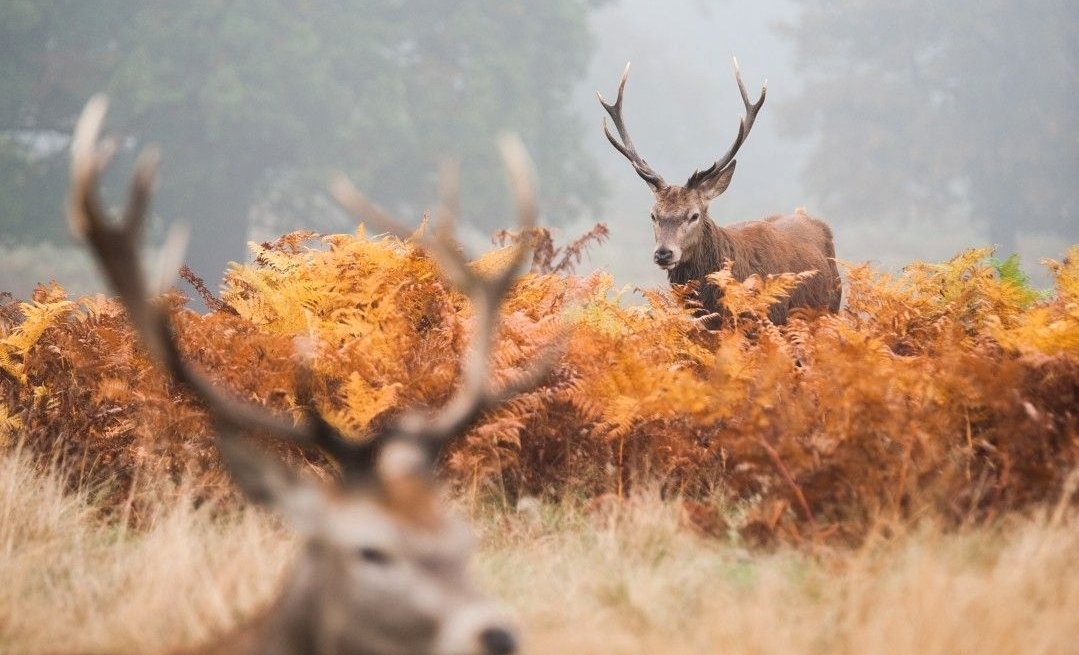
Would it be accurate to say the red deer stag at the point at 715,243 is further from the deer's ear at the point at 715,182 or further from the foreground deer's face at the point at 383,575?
A: the foreground deer's face at the point at 383,575

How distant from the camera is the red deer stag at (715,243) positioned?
711 cm

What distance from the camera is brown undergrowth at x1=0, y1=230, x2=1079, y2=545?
3.82 meters

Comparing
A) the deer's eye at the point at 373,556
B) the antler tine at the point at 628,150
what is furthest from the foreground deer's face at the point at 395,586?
the antler tine at the point at 628,150

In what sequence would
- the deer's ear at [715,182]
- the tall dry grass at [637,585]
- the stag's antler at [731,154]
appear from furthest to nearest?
the deer's ear at [715,182], the stag's antler at [731,154], the tall dry grass at [637,585]

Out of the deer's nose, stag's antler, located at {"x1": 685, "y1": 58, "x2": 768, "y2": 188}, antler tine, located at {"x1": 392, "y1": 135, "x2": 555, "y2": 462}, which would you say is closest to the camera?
the deer's nose

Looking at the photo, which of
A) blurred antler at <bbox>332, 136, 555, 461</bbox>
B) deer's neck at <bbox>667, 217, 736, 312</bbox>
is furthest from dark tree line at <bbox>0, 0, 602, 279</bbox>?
blurred antler at <bbox>332, 136, 555, 461</bbox>

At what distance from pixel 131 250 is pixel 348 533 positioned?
0.81 metres

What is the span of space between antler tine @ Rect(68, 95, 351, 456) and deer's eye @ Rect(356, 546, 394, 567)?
0.84ft

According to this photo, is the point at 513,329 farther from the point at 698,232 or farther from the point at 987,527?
the point at 698,232

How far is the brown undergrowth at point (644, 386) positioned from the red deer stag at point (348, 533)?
4.58 ft

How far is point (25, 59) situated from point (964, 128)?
1114 inches

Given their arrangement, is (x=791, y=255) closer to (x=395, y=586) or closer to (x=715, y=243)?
(x=715, y=243)

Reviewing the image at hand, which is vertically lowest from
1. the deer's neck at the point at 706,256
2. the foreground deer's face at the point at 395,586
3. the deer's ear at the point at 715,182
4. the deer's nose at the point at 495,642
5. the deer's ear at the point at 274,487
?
the deer's nose at the point at 495,642

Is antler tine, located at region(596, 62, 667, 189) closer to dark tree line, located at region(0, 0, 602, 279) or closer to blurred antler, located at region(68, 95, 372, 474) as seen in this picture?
blurred antler, located at region(68, 95, 372, 474)
